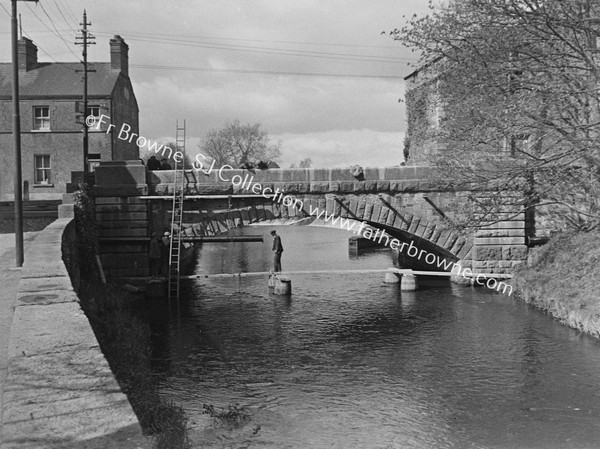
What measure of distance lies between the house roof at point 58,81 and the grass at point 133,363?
23597mm

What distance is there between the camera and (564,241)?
1764 cm

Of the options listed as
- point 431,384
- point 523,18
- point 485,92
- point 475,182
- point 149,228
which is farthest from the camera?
point 149,228

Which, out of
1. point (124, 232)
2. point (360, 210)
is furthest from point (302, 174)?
point (124, 232)

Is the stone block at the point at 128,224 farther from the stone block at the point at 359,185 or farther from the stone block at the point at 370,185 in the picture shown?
the stone block at the point at 370,185

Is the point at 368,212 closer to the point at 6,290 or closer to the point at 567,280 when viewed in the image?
the point at 567,280

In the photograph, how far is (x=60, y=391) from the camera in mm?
3150

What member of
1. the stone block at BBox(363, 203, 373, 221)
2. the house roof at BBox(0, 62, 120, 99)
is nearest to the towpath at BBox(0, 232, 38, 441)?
the stone block at BBox(363, 203, 373, 221)

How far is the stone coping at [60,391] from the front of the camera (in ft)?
8.74

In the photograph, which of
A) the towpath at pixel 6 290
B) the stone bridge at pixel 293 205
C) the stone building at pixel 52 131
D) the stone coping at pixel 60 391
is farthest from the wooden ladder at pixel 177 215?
the stone building at pixel 52 131

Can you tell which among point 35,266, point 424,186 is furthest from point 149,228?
point 35,266

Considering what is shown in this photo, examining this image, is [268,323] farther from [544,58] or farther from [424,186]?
[544,58]

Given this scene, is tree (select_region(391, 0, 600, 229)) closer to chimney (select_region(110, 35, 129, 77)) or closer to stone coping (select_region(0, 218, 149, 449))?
stone coping (select_region(0, 218, 149, 449))

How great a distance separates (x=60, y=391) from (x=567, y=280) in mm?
14278

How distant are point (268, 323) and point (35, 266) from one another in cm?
802
